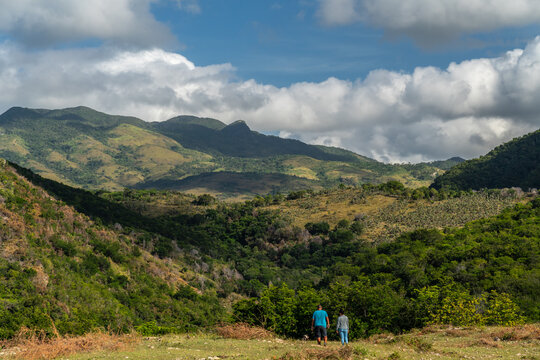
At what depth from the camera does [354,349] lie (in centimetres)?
2006

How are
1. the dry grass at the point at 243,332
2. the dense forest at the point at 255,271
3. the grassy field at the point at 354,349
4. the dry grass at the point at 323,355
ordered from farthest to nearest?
the dense forest at the point at 255,271 → the dry grass at the point at 243,332 → the grassy field at the point at 354,349 → the dry grass at the point at 323,355

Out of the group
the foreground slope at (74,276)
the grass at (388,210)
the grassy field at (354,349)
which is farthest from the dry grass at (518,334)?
the grass at (388,210)

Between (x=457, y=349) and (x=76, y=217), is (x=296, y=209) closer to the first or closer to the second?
(x=76, y=217)

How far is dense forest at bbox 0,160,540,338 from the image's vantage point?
3488 cm

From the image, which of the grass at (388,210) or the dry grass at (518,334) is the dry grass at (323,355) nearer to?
the dry grass at (518,334)

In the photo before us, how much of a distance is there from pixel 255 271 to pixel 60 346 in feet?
296

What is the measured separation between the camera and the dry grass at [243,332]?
94.1ft

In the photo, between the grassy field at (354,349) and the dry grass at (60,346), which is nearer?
the grassy field at (354,349)

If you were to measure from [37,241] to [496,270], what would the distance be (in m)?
58.8

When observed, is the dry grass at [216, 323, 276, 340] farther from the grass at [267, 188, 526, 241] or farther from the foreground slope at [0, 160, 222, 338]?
the grass at [267, 188, 526, 241]

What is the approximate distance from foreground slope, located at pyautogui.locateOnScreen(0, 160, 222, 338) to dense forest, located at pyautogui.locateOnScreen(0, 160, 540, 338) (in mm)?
190

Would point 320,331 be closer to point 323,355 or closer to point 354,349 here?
point 354,349

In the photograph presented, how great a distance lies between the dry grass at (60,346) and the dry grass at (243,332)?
226 inches

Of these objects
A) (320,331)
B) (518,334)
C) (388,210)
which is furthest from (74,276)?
(388,210)
